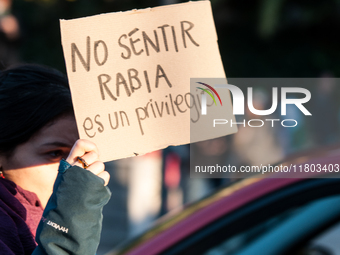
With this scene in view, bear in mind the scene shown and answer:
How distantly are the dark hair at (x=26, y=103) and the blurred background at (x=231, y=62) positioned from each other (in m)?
4.54

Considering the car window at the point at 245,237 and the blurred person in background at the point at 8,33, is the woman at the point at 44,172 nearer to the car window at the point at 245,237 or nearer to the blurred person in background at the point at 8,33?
the car window at the point at 245,237

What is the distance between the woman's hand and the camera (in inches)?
49.3

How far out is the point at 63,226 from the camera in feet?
3.82

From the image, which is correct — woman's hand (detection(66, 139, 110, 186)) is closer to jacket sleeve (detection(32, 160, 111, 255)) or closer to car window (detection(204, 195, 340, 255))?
jacket sleeve (detection(32, 160, 111, 255))

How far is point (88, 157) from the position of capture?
1.28 metres

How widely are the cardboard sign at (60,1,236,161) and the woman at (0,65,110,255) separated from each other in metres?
0.12

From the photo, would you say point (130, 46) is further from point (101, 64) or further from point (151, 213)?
point (151, 213)

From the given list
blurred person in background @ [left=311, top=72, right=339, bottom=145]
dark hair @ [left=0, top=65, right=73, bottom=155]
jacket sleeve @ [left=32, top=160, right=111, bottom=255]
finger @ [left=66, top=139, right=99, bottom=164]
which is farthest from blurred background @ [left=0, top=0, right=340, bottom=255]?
jacket sleeve @ [left=32, top=160, right=111, bottom=255]

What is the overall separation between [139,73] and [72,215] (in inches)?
20.5

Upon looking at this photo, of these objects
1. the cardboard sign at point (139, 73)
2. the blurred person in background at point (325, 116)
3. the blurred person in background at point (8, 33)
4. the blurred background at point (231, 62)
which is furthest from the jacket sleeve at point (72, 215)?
the blurred person in background at point (8, 33)

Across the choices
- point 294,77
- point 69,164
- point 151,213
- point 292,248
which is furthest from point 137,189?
point 69,164

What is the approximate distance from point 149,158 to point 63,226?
631 centimetres

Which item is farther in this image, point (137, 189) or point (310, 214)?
point (137, 189)

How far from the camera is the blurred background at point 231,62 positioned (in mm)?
6301
